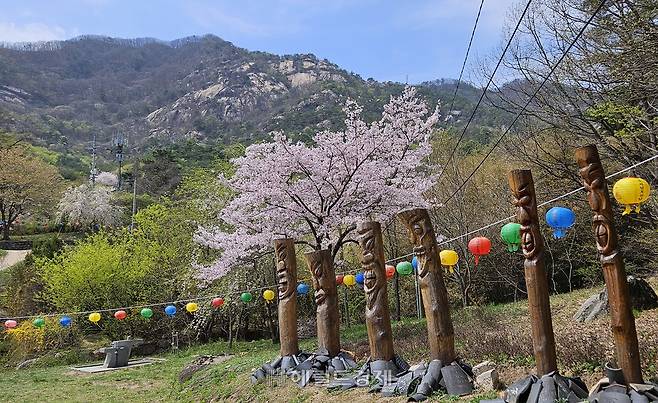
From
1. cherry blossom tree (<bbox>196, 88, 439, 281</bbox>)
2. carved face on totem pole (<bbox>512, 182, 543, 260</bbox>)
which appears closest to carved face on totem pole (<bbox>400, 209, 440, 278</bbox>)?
carved face on totem pole (<bbox>512, 182, 543, 260</bbox>)

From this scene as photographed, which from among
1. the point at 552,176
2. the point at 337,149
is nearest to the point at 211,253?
the point at 337,149

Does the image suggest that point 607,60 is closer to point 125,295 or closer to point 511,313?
point 511,313

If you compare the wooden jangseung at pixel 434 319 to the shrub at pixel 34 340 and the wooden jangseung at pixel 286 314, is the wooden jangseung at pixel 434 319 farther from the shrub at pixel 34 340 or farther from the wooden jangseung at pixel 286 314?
the shrub at pixel 34 340

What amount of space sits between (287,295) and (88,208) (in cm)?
3411

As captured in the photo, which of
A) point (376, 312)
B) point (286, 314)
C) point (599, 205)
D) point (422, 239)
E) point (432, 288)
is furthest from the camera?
point (286, 314)

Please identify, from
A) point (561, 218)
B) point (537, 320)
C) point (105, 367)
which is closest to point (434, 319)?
point (537, 320)

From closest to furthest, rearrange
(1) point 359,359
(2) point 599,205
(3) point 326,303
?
(2) point 599,205 → (3) point 326,303 → (1) point 359,359

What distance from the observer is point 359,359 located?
10.2 meters

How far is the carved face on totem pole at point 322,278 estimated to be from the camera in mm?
8344

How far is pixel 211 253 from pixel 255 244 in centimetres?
747

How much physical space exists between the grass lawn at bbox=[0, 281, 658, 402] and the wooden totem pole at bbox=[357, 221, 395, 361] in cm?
69

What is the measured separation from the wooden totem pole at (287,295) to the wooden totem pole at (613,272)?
5234 millimetres

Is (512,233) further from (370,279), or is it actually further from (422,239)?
(370,279)

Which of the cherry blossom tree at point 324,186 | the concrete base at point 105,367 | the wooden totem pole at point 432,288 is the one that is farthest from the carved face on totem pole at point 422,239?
the concrete base at point 105,367
